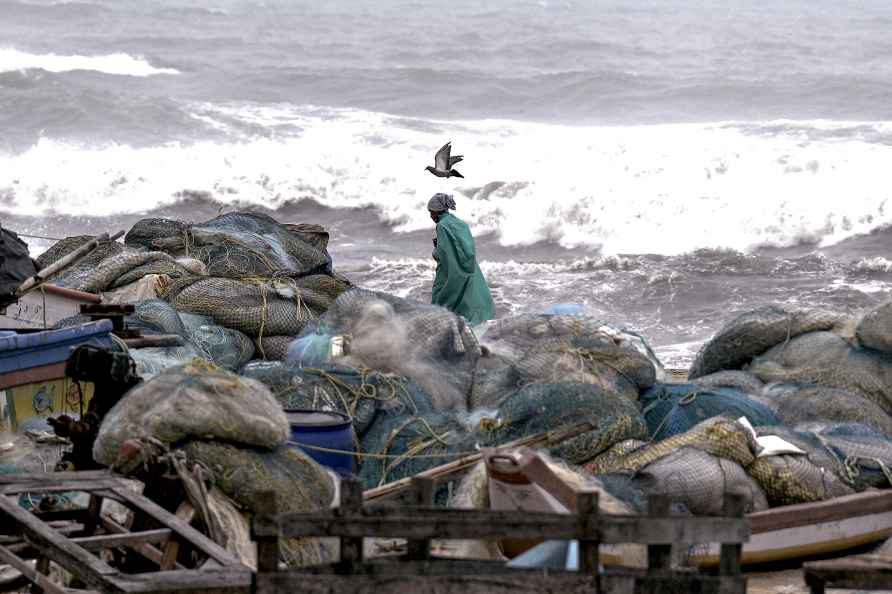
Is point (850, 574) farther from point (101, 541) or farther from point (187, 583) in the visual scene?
point (101, 541)

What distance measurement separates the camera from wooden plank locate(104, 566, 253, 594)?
4.30m

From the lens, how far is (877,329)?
26.5ft

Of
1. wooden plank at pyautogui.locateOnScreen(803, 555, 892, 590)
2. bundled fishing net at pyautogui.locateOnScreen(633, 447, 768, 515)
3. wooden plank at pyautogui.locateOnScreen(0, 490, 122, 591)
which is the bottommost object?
bundled fishing net at pyautogui.locateOnScreen(633, 447, 768, 515)

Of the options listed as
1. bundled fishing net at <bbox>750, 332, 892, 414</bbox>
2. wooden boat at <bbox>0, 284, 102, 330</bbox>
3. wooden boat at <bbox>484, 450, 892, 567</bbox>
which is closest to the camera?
wooden boat at <bbox>484, 450, 892, 567</bbox>

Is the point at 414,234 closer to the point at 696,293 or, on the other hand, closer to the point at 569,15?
the point at 696,293

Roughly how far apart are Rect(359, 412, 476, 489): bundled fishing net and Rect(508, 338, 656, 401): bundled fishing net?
0.59m

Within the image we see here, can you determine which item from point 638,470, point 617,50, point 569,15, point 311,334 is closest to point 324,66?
point 617,50

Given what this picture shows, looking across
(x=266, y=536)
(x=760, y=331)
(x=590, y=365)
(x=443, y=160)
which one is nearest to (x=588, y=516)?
(x=266, y=536)

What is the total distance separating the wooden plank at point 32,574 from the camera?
14.7ft

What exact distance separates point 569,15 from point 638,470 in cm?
4305

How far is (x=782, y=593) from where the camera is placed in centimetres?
609

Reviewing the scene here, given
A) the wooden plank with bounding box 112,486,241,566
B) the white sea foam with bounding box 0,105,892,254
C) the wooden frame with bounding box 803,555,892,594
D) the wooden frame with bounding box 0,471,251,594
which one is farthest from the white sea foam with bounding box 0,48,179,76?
the wooden frame with bounding box 803,555,892,594

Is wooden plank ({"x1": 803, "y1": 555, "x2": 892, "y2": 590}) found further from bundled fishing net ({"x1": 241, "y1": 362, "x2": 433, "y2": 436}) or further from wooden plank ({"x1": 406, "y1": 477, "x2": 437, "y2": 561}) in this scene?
bundled fishing net ({"x1": 241, "y1": 362, "x2": 433, "y2": 436})

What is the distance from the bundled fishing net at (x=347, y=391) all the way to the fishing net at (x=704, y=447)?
4.10ft
